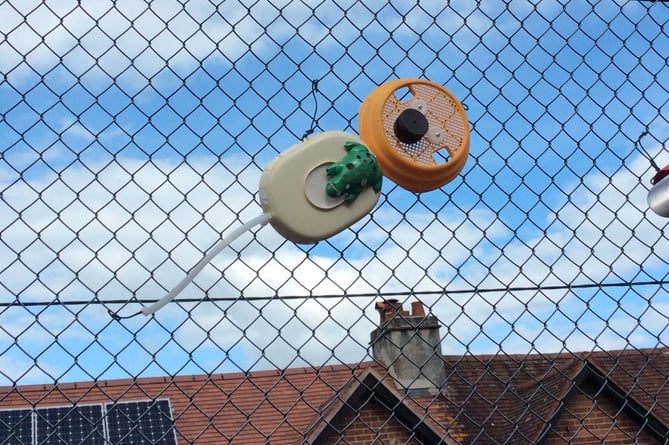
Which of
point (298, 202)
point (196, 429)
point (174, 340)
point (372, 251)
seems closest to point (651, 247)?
point (372, 251)

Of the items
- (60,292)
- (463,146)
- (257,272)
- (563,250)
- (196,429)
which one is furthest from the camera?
(196,429)

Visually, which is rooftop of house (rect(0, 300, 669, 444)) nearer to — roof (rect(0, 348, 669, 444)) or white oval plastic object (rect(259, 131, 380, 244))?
roof (rect(0, 348, 669, 444))

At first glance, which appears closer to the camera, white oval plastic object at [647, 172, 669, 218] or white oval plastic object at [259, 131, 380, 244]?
white oval plastic object at [259, 131, 380, 244]

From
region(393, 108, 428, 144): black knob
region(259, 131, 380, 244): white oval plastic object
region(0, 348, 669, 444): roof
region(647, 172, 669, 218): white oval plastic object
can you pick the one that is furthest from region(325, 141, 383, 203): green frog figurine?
region(0, 348, 669, 444): roof

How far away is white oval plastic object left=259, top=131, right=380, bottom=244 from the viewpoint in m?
1.64

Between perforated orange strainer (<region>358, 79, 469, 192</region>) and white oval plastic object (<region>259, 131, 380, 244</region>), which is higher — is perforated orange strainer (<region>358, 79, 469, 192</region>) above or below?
above

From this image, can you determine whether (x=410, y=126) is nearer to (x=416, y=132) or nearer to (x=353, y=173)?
(x=416, y=132)

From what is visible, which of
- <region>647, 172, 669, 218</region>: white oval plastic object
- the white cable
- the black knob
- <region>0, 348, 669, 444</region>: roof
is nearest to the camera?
the white cable

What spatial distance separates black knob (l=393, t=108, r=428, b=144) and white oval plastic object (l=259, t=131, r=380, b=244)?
15 centimetres

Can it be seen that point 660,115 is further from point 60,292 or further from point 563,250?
point 60,292

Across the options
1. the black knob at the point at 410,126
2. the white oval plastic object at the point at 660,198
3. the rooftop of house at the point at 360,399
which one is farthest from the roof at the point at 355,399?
the black knob at the point at 410,126

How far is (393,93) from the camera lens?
1868 millimetres

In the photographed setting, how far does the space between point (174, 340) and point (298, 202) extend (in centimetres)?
38

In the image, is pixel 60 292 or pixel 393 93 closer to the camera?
pixel 60 292
